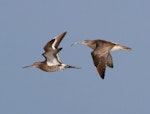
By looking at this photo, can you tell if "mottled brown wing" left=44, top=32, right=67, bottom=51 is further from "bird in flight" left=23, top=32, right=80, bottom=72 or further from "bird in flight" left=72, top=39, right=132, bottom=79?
"bird in flight" left=72, top=39, right=132, bottom=79

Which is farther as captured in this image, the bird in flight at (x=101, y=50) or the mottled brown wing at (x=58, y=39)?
the mottled brown wing at (x=58, y=39)

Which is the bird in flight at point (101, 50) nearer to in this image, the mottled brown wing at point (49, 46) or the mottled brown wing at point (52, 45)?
the mottled brown wing at point (52, 45)

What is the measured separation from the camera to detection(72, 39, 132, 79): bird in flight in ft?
143

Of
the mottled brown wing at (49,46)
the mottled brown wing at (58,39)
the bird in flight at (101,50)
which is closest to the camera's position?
the bird in flight at (101,50)

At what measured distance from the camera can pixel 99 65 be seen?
1724 inches

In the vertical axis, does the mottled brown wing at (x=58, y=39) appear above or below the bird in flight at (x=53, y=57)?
above

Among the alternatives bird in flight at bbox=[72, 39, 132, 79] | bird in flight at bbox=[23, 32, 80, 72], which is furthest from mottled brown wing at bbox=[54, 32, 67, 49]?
bird in flight at bbox=[72, 39, 132, 79]

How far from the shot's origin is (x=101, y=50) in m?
45.1

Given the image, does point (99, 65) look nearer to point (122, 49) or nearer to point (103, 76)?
point (103, 76)

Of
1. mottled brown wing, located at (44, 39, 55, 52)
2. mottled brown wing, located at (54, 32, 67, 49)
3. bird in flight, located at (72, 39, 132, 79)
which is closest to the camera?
bird in flight, located at (72, 39, 132, 79)

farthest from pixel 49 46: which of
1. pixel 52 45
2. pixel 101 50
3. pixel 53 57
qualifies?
pixel 101 50

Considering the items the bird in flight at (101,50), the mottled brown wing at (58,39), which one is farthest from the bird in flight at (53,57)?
the bird in flight at (101,50)

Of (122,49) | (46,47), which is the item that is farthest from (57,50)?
(122,49)

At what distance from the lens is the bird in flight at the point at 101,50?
4372 cm
